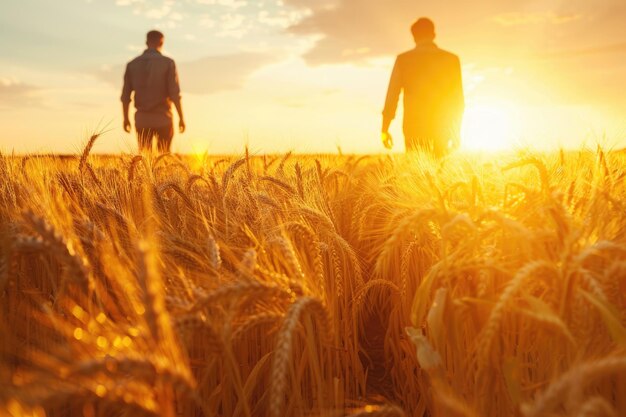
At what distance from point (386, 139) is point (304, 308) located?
476 centimetres

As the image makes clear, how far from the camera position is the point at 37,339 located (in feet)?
3.94

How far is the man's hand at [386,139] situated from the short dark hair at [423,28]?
3.53ft

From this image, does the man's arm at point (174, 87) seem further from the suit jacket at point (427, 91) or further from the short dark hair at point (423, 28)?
the short dark hair at point (423, 28)

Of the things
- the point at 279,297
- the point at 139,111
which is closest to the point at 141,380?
the point at 279,297

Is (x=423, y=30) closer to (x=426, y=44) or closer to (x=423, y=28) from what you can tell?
(x=423, y=28)

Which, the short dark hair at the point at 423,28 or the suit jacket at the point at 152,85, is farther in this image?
the suit jacket at the point at 152,85

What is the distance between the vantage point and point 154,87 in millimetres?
6152

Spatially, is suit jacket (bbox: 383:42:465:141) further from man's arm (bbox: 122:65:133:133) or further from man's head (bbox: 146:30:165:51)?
man's arm (bbox: 122:65:133:133)

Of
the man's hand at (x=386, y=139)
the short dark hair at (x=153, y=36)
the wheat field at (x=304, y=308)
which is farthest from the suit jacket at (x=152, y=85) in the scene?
the wheat field at (x=304, y=308)

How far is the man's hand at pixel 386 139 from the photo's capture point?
5395mm

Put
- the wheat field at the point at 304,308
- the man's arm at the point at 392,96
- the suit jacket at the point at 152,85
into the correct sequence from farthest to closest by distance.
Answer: the suit jacket at the point at 152,85
the man's arm at the point at 392,96
the wheat field at the point at 304,308

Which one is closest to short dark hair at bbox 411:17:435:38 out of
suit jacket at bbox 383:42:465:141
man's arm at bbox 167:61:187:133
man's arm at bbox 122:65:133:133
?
suit jacket at bbox 383:42:465:141

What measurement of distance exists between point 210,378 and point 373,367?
0.68m

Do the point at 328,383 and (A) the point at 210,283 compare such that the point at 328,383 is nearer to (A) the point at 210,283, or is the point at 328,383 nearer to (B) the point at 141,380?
(A) the point at 210,283
